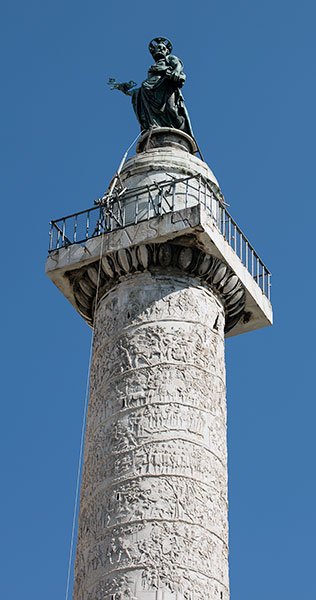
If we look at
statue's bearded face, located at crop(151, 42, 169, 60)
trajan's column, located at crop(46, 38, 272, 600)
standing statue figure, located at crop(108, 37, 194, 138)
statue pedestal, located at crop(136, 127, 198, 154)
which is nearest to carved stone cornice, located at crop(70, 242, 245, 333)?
trajan's column, located at crop(46, 38, 272, 600)

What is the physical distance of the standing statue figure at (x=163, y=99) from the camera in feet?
52.4

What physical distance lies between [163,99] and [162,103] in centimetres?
6

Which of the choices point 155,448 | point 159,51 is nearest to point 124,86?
point 159,51

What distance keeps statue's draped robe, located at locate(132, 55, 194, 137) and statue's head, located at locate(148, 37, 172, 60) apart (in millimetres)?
489

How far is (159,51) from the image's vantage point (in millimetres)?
16656

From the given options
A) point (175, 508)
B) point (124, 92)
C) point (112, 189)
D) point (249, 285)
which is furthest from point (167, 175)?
point (175, 508)

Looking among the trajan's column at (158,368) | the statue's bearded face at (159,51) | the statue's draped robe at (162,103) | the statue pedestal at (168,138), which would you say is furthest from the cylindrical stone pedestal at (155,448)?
the statue's bearded face at (159,51)

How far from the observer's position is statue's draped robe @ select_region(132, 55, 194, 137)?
52.4 ft

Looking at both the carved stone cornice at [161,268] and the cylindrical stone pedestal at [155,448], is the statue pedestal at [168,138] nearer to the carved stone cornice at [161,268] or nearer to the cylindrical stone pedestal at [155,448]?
the carved stone cornice at [161,268]

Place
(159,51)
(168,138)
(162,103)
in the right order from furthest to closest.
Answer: (159,51)
(162,103)
(168,138)

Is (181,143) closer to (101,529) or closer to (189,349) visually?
(189,349)

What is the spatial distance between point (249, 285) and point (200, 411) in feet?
8.17

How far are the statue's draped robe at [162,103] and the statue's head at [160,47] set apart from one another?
489 mm

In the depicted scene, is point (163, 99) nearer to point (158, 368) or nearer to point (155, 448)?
point (158, 368)
